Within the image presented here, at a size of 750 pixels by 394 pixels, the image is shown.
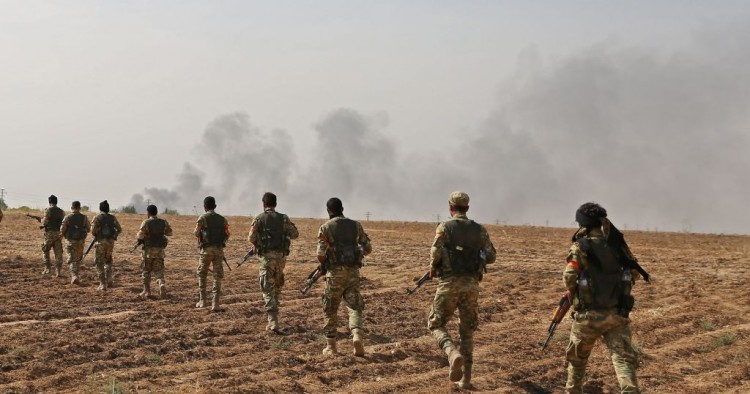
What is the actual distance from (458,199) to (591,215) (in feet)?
7.32

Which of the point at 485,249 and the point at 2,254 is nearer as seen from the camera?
the point at 485,249

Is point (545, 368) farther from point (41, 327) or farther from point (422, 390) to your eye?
point (41, 327)

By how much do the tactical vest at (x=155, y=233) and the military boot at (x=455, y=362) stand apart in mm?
9668

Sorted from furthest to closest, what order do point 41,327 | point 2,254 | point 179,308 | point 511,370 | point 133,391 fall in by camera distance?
1. point 2,254
2. point 179,308
3. point 41,327
4. point 511,370
5. point 133,391

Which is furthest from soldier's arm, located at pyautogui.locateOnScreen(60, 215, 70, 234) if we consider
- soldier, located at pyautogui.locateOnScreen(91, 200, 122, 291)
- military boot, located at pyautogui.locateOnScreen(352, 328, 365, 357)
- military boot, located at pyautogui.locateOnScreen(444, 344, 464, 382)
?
military boot, located at pyautogui.locateOnScreen(444, 344, 464, 382)

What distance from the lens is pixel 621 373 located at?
7.50m

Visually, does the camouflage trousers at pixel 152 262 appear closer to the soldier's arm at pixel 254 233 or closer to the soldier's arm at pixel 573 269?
the soldier's arm at pixel 254 233

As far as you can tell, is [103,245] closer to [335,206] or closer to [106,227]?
[106,227]

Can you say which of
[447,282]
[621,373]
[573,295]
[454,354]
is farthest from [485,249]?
[621,373]

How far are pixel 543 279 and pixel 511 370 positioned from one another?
1087 cm

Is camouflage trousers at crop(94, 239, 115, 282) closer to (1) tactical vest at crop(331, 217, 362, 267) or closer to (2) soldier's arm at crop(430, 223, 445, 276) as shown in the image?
(1) tactical vest at crop(331, 217, 362, 267)

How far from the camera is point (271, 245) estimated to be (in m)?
13.1

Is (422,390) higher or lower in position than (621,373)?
lower

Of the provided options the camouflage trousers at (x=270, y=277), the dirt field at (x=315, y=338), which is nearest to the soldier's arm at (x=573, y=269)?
the dirt field at (x=315, y=338)
